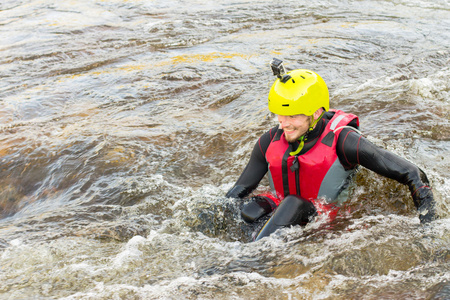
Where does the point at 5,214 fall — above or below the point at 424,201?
below

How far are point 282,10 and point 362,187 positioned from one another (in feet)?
32.8

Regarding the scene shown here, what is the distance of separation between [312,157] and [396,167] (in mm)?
699

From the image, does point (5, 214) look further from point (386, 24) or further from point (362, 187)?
point (386, 24)

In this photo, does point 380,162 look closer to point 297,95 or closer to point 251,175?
point 297,95

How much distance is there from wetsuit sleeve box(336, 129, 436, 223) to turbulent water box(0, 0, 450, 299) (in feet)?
0.64

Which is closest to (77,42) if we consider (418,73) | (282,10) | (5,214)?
(282,10)

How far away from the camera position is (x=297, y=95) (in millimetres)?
3742

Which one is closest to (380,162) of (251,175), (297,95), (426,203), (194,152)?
(426,203)

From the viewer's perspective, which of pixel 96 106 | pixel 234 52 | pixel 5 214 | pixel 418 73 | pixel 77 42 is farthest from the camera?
pixel 77 42

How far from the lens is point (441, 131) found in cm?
580

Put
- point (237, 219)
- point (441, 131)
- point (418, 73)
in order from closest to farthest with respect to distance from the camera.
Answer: point (237, 219), point (441, 131), point (418, 73)

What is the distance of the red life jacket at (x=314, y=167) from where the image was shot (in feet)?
12.7

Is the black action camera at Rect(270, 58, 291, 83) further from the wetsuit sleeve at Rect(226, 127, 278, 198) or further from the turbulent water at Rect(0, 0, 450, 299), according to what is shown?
the turbulent water at Rect(0, 0, 450, 299)

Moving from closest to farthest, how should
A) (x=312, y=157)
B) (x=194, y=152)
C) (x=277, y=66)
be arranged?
(x=277, y=66)
(x=312, y=157)
(x=194, y=152)
